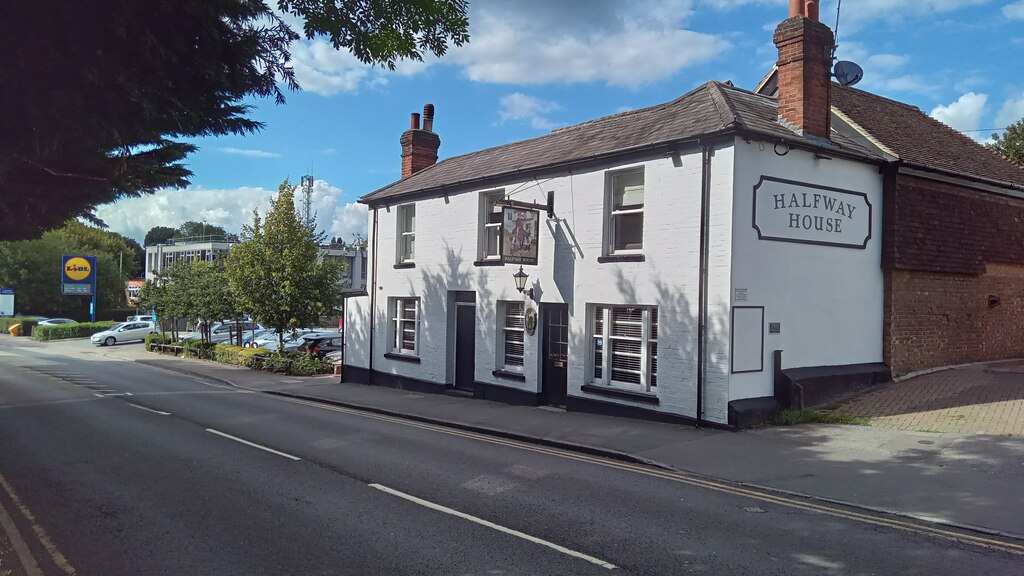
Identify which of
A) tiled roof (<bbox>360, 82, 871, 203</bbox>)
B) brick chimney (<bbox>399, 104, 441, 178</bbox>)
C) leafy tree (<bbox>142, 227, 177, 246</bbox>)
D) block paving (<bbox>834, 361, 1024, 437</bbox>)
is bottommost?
block paving (<bbox>834, 361, 1024, 437</bbox>)

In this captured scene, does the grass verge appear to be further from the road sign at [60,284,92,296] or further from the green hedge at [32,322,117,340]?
the road sign at [60,284,92,296]

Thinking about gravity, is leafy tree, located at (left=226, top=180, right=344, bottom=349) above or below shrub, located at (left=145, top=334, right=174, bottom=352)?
above

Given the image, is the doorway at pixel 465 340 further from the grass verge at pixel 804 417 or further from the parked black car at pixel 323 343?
the parked black car at pixel 323 343

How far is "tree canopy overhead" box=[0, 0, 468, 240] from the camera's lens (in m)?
4.62

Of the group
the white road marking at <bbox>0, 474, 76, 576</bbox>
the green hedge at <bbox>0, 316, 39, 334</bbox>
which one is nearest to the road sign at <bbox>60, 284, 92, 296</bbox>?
the green hedge at <bbox>0, 316, 39, 334</bbox>

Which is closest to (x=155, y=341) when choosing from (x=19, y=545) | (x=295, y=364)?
(x=295, y=364)

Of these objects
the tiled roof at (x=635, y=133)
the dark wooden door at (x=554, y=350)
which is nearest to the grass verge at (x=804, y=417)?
the dark wooden door at (x=554, y=350)

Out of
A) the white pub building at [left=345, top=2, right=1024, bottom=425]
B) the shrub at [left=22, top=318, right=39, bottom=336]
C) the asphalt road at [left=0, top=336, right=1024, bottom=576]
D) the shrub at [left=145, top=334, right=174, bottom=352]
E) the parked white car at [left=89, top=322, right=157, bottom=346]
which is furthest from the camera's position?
the shrub at [left=22, top=318, right=39, bottom=336]

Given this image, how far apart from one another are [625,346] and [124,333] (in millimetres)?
41787

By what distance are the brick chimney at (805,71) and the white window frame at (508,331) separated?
23.2 feet

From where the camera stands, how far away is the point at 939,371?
13805 mm

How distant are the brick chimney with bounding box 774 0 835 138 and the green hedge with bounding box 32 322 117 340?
48.2m

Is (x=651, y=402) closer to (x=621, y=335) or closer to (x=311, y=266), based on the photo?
(x=621, y=335)

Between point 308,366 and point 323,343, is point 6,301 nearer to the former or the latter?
point 323,343
